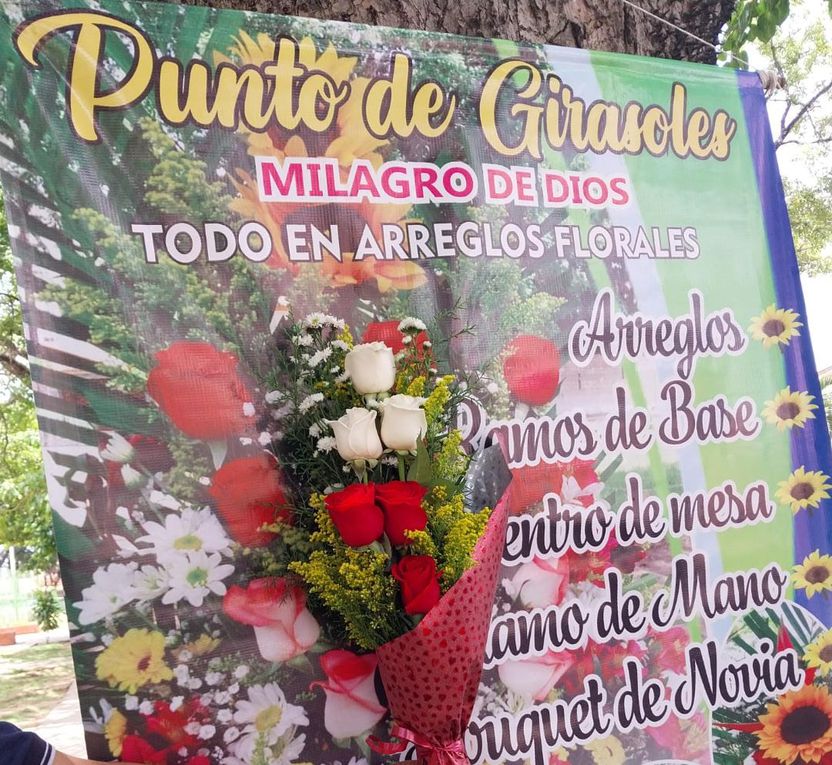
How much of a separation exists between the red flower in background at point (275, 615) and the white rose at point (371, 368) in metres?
0.43

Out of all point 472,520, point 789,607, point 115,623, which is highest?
point 472,520

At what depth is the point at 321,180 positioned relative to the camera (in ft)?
5.57

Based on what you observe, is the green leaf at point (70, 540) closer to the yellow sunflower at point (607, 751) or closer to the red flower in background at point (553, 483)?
the red flower in background at point (553, 483)

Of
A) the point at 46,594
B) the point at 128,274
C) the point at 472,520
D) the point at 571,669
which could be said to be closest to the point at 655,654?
the point at 571,669

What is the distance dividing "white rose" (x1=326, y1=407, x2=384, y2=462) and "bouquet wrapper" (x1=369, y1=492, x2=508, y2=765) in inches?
10.4

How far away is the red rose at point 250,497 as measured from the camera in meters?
1.59

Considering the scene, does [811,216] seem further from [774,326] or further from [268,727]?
[268,727]

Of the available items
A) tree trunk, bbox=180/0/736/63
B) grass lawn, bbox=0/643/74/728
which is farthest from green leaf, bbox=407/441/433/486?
grass lawn, bbox=0/643/74/728

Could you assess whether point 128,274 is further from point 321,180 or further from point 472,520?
point 472,520

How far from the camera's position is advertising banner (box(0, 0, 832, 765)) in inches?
59.4

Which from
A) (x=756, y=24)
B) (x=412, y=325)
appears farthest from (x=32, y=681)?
(x=756, y=24)

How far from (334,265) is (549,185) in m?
0.55

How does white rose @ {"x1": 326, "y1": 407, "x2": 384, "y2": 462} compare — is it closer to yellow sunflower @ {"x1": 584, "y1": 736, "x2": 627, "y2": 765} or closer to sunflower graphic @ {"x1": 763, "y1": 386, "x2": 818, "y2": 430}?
yellow sunflower @ {"x1": 584, "y1": 736, "x2": 627, "y2": 765}

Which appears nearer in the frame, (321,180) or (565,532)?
(321,180)
